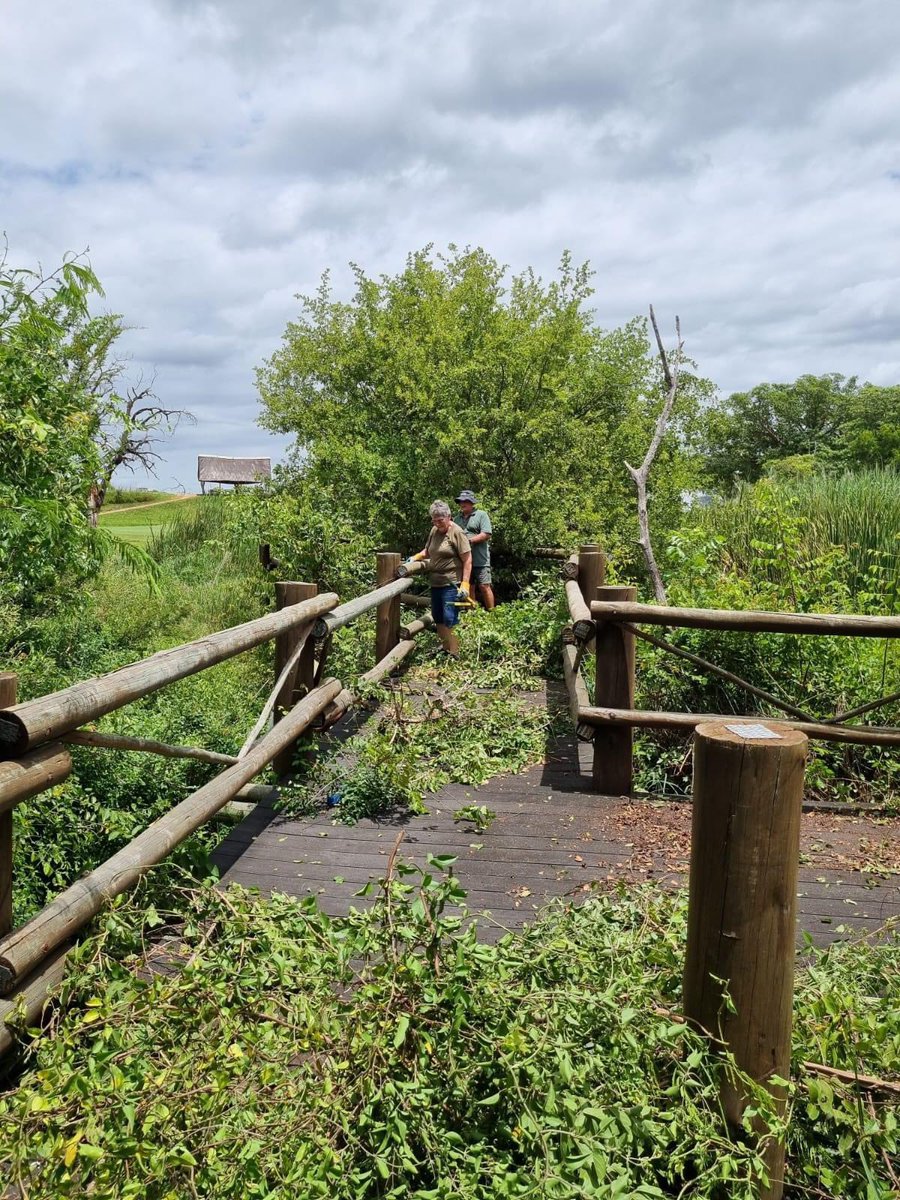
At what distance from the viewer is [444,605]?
343 inches

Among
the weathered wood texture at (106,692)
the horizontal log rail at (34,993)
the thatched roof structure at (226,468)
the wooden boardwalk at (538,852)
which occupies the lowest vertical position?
the wooden boardwalk at (538,852)

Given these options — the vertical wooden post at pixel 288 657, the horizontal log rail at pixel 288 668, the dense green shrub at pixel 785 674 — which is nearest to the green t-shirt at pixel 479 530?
the dense green shrub at pixel 785 674

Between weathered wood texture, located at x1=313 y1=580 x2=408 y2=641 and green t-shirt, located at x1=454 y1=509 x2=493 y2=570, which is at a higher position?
green t-shirt, located at x1=454 y1=509 x2=493 y2=570

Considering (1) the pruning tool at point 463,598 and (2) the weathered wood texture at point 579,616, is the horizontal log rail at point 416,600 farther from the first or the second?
(2) the weathered wood texture at point 579,616

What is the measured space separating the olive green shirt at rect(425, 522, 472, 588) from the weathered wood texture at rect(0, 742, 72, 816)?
19.2 ft

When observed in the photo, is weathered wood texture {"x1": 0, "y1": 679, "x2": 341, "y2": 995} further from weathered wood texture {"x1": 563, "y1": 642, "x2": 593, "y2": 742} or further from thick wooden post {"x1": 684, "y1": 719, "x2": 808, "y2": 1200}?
thick wooden post {"x1": 684, "y1": 719, "x2": 808, "y2": 1200}

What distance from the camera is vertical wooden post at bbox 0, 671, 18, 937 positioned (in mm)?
2738

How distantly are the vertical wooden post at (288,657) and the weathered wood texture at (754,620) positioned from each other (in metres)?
1.76

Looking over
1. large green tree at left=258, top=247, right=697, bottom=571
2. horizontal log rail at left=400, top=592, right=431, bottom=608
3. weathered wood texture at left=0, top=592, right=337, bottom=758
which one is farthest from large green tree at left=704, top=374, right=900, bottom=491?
weathered wood texture at left=0, top=592, right=337, bottom=758

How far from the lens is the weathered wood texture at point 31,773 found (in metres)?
2.60

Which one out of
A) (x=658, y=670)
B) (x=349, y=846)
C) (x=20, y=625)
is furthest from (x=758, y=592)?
(x=20, y=625)

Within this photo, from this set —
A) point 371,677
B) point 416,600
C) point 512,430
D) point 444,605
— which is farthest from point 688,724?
point 512,430

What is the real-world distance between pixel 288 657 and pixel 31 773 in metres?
2.58

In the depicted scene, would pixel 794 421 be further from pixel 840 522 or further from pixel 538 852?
pixel 538 852
